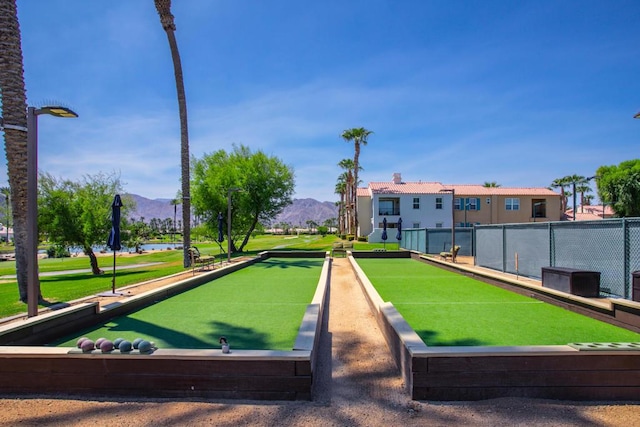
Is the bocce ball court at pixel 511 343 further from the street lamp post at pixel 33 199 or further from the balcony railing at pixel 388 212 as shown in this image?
the balcony railing at pixel 388 212

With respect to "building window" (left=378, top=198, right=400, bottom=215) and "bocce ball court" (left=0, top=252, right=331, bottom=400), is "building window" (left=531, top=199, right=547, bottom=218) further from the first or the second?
"bocce ball court" (left=0, top=252, right=331, bottom=400)

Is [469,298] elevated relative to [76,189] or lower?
lower

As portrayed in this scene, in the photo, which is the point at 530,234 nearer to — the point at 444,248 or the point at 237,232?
the point at 444,248

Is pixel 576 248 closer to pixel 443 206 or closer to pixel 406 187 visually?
pixel 443 206

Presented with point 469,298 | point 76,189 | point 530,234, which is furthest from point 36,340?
point 76,189

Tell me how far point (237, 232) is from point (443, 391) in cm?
2714

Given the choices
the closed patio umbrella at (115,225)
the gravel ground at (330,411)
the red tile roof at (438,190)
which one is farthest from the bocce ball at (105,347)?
the red tile roof at (438,190)

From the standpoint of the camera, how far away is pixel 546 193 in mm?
40281

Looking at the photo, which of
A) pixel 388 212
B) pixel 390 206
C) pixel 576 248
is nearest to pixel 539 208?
pixel 390 206

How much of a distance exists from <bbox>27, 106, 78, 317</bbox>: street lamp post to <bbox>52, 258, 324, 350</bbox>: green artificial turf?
41.4 inches

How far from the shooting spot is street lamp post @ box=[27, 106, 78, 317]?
19.2 feet

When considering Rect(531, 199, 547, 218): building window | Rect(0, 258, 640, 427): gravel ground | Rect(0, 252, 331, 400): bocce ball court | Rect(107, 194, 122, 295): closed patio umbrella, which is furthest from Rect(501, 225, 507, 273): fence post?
Rect(531, 199, 547, 218): building window

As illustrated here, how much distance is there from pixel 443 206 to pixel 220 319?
35.1 meters

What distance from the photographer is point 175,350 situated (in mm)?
4047
